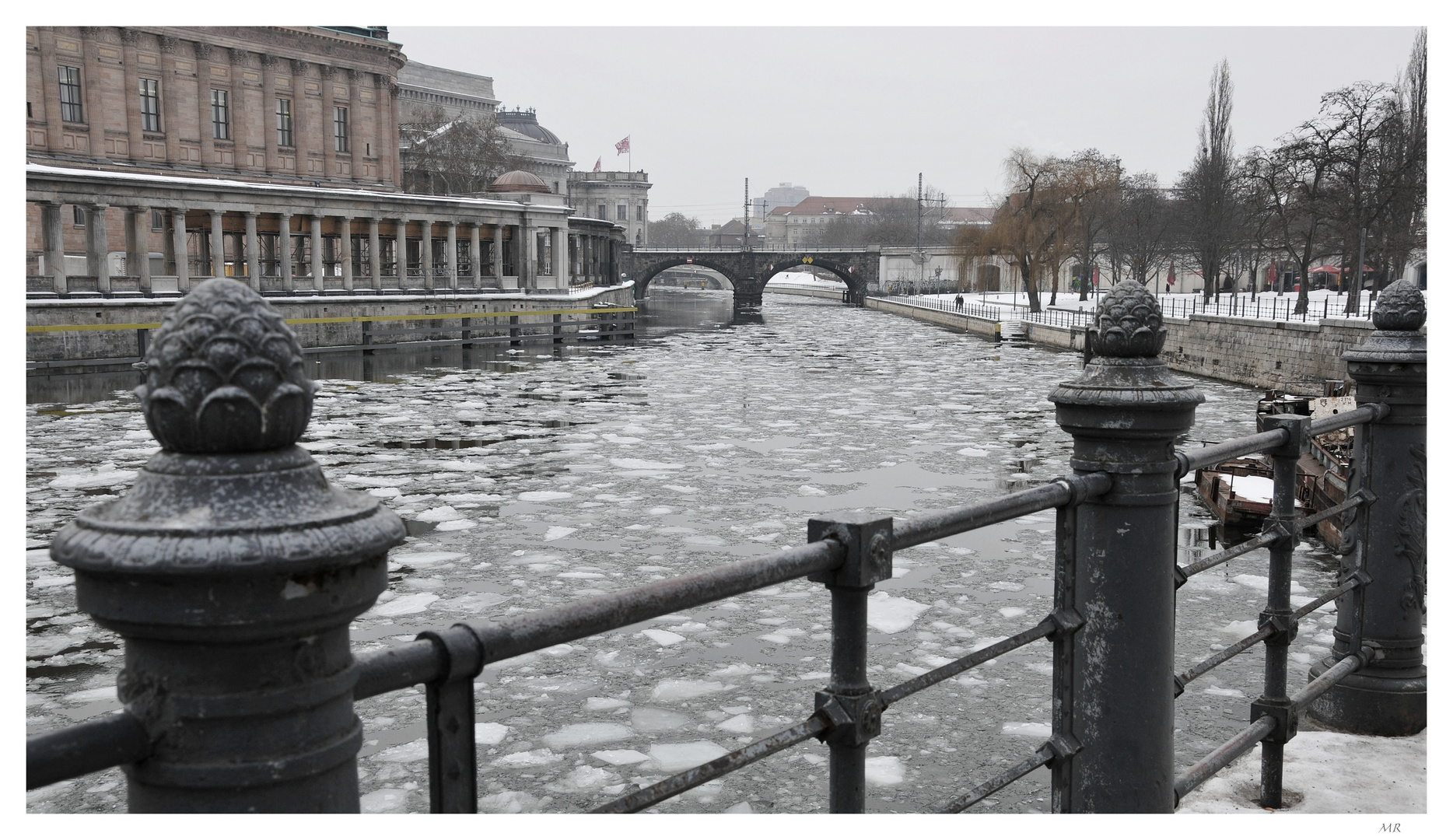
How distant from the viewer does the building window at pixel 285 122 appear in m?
60.9

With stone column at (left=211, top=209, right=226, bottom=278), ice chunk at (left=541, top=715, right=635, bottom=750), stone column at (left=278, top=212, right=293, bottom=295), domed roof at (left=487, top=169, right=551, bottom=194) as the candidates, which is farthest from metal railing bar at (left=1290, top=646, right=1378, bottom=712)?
domed roof at (left=487, top=169, right=551, bottom=194)

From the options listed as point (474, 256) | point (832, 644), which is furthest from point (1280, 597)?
point (474, 256)

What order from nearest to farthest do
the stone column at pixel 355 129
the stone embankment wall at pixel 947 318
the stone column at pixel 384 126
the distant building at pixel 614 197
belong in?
→ 1. the stone embankment wall at pixel 947 318
2. the stone column at pixel 355 129
3. the stone column at pixel 384 126
4. the distant building at pixel 614 197

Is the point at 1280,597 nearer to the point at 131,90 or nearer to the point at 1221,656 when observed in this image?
the point at 1221,656

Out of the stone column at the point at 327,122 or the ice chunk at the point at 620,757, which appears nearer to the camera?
the ice chunk at the point at 620,757

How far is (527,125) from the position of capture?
400 feet

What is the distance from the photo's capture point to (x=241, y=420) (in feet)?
5.01

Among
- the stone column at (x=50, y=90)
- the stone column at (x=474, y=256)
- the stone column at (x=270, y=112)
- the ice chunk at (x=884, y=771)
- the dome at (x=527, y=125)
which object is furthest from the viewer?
the dome at (x=527, y=125)

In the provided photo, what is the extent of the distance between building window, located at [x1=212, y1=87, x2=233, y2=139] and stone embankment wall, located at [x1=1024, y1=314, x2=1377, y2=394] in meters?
44.7

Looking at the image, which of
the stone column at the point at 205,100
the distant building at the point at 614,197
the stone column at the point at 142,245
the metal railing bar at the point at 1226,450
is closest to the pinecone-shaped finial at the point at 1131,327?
the metal railing bar at the point at 1226,450

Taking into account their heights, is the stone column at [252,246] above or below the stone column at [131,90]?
below

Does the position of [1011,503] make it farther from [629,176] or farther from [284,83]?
[629,176]

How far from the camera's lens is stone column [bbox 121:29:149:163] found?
175 ft

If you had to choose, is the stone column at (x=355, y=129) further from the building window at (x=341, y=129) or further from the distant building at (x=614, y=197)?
the distant building at (x=614, y=197)
